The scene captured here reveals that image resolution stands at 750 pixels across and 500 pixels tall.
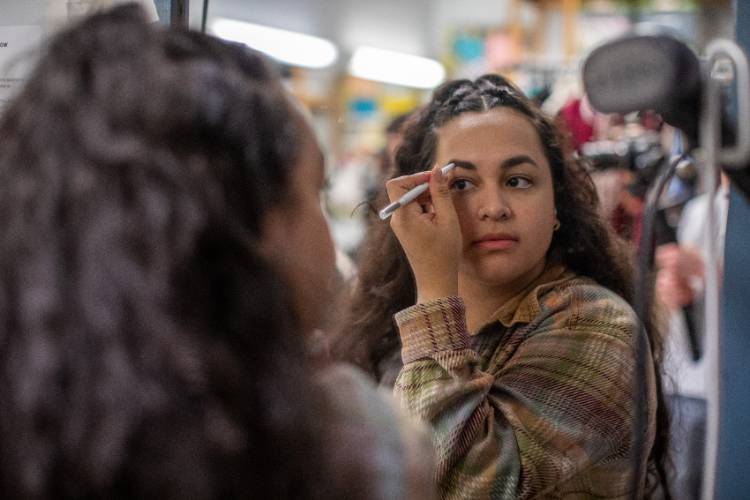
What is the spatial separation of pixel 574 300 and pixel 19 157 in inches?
27.0

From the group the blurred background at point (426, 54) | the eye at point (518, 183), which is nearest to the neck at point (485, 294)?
the eye at point (518, 183)

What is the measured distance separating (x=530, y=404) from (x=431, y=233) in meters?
0.22

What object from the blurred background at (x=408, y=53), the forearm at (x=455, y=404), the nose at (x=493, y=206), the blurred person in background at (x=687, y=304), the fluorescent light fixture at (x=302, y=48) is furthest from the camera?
the fluorescent light fixture at (x=302, y=48)

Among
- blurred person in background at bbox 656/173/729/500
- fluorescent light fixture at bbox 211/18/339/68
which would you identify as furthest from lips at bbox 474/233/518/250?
fluorescent light fixture at bbox 211/18/339/68

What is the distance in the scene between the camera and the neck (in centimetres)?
107

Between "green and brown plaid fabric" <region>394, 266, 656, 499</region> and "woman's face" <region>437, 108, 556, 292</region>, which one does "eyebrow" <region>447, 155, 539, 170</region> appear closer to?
"woman's face" <region>437, 108, 556, 292</region>

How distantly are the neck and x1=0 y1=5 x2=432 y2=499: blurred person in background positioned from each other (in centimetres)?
57

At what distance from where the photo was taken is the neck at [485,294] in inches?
41.9

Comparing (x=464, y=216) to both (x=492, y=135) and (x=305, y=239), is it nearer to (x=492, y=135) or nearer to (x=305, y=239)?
(x=492, y=135)

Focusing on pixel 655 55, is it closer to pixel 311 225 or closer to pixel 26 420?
pixel 311 225

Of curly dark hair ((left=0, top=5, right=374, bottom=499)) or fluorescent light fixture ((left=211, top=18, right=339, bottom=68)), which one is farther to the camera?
fluorescent light fixture ((left=211, top=18, right=339, bottom=68))

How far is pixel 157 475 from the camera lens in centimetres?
45

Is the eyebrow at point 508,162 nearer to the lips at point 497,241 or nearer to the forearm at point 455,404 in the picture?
the lips at point 497,241

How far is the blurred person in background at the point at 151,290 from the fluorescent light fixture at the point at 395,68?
175 inches
